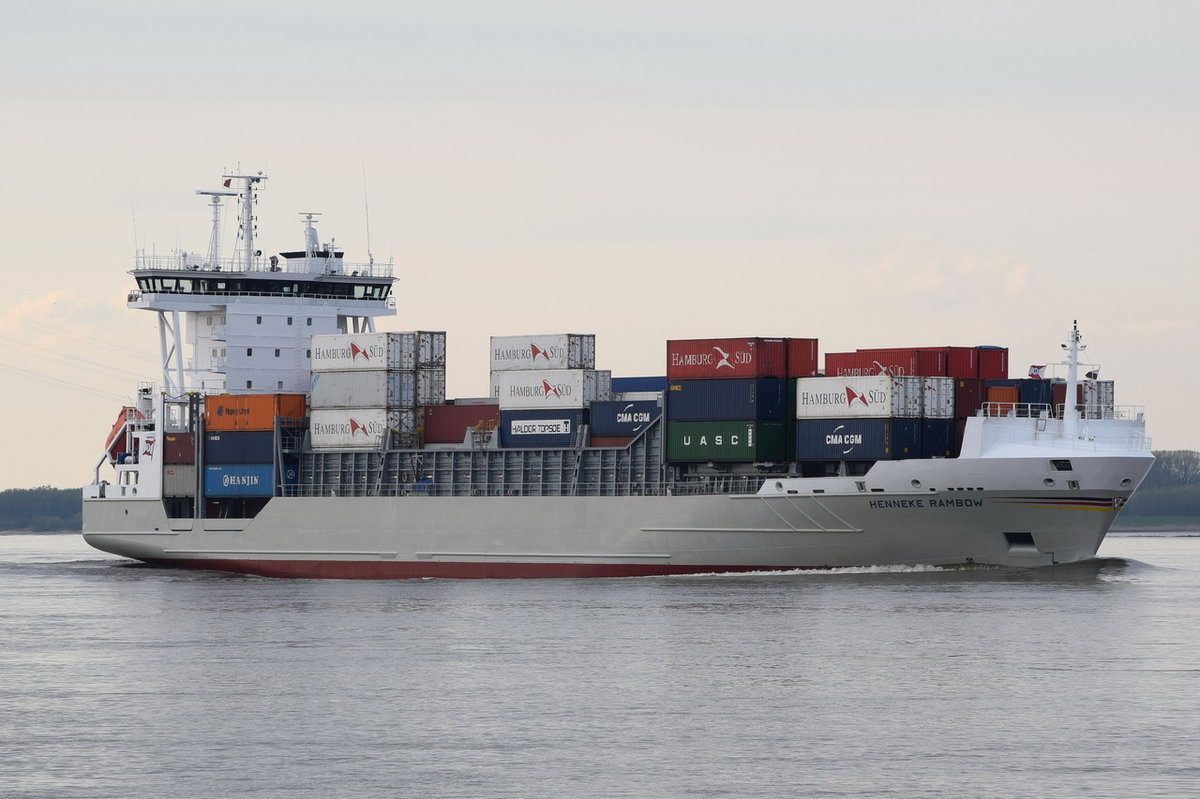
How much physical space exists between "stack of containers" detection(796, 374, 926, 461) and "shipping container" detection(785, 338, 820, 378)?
0.90 metres

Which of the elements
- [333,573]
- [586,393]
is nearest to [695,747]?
[586,393]

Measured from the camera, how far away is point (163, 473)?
2434 inches

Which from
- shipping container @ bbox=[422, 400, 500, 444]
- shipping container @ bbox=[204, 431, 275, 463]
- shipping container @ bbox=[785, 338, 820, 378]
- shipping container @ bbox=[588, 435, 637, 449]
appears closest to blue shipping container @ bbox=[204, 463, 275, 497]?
shipping container @ bbox=[204, 431, 275, 463]

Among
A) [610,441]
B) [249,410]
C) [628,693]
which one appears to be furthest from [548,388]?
[628,693]

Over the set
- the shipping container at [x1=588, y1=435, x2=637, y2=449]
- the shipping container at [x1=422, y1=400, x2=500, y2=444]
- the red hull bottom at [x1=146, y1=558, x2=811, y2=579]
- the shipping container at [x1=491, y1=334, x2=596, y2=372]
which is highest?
the shipping container at [x1=491, y1=334, x2=596, y2=372]

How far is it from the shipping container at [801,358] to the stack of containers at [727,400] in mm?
150

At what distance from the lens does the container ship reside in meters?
47.6

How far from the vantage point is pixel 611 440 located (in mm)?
53344

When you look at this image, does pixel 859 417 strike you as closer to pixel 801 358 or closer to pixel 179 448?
pixel 801 358

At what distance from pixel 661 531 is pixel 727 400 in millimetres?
4490

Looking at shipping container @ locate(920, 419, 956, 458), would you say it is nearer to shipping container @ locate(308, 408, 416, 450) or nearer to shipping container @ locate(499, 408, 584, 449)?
shipping container @ locate(499, 408, 584, 449)

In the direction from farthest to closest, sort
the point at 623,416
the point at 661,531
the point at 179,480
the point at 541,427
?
the point at 179,480, the point at 541,427, the point at 623,416, the point at 661,531

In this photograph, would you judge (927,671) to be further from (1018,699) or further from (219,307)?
(219,307)

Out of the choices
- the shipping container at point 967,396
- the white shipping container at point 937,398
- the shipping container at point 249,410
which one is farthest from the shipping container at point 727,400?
A: the shipping container at point 249,410
